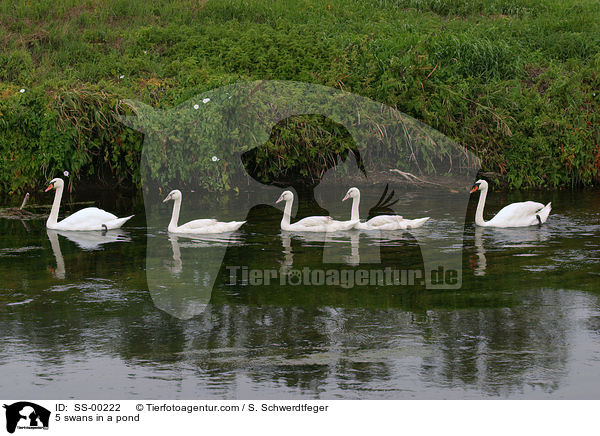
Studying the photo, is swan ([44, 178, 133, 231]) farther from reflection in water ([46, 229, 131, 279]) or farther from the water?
the water

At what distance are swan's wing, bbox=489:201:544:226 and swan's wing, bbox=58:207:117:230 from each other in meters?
6.15

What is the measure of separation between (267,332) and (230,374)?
49.5 inches

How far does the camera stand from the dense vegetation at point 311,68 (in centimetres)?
1817

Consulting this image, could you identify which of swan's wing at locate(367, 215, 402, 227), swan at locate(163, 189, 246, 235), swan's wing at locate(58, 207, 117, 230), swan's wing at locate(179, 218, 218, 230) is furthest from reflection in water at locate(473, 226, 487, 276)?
swan's wing at locate(58, 207, 117, 230)

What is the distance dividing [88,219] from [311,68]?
8.19m

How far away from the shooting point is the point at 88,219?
1448 centimetres

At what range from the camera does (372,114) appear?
18.8m

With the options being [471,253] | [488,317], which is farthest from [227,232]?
[488,317]

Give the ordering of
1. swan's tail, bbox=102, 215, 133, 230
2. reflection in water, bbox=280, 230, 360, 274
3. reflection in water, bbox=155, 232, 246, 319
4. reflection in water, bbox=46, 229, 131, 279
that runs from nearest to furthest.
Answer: reflection in water, bbox=155, 232, 246, 319 → reflection in water, bbox=280, 230, 360, 274 → reflection in water, bbox=46, 229, 131, 279 → swan's tail, bbox=102, 215, 133, 230

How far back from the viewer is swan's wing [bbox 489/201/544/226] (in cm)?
1435

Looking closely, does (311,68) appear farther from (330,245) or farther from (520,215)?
(330,245)

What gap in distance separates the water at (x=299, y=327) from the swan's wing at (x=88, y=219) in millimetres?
814

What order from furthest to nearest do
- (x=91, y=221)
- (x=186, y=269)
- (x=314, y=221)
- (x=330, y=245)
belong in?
(x=91, y=221) → (x=314, y=221) → (x=330, y=245) → (x=186, y=269)

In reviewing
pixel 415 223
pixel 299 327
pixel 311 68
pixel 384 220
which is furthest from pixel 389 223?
pixel 311 68
